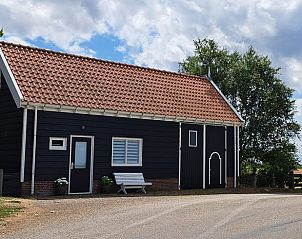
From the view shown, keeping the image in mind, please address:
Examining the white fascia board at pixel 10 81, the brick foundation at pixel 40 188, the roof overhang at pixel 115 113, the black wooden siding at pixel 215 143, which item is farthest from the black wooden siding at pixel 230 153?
the white fascia board at pixel 10 81

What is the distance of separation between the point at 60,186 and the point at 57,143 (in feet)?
5.69

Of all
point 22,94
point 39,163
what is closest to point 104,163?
point 39,163

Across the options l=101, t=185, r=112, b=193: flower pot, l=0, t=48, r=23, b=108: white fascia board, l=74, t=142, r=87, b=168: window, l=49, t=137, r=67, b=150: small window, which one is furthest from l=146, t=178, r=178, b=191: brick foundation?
l=0, t=48, r=23, b=108: white fascia board

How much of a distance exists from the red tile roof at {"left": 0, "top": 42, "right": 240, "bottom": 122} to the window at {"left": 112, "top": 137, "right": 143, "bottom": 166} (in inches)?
55.4

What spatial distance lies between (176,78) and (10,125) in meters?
10.3

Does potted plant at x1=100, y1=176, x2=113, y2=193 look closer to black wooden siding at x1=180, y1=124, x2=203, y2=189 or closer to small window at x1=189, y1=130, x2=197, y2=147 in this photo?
black wooden siding at x1=180, y1=124, x2=203, y2=189

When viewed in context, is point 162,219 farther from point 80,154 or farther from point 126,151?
point 126,151

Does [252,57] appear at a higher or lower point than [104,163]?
higher

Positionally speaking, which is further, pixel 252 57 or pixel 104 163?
pixel 252 57

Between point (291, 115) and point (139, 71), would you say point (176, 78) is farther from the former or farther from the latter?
point (291, 115)

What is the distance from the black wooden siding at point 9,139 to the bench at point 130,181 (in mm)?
4337

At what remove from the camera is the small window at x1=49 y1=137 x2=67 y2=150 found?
19797 mm

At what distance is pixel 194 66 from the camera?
113 feet

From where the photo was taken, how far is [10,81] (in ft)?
64.4
